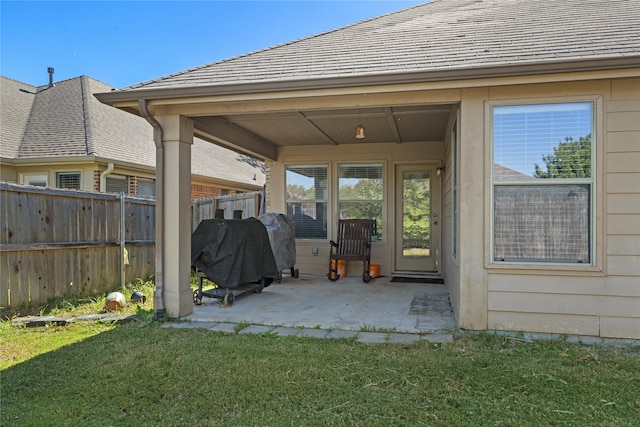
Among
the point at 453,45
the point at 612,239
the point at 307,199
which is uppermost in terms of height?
the point at 453,45

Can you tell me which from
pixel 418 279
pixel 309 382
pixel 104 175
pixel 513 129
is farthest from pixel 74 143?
pixel 513 129

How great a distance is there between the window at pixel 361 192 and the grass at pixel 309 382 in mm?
4303

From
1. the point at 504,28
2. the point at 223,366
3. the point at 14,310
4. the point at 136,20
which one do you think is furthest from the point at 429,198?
the point at 136,20

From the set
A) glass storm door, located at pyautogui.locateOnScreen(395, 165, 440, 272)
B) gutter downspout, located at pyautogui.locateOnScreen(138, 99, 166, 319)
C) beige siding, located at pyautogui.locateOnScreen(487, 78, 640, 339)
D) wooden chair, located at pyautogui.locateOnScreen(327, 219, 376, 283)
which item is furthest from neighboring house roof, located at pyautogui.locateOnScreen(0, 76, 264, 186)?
beige siding, located at pyautogui.locateOnScreen(487, 78, 640, 339)

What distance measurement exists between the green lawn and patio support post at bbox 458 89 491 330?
0.34 metres

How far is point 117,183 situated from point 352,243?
18.1ft

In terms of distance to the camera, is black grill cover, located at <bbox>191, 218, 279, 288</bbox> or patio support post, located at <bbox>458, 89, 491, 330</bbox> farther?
black grill cover, located at <bbox>191, 218, 279, 288</bbox>

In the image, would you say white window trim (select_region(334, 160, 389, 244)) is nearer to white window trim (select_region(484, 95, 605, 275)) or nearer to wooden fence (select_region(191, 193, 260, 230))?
wooden fence (select_region(191, 193, 260, 230))

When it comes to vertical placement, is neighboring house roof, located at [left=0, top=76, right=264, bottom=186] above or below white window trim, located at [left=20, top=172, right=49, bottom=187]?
above

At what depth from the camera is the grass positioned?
96.3 inches

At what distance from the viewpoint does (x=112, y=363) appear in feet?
10.8

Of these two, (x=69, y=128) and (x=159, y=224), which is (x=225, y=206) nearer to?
(x=69, y=128)

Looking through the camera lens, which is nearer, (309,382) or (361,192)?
(309,382)

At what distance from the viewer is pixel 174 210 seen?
15.4 ft
